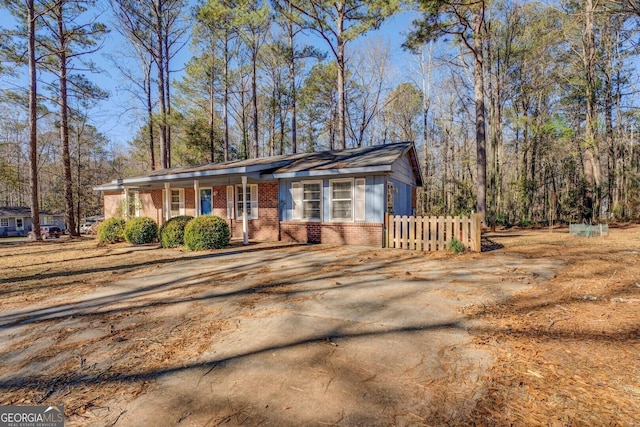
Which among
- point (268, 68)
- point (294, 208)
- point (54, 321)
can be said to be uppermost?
point (268, 68)

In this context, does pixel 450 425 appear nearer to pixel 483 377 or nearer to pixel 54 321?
pixel 483 377

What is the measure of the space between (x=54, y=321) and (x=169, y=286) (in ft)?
5.77

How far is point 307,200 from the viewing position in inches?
452

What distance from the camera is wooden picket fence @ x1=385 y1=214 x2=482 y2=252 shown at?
845cm

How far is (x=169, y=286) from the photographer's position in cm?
561

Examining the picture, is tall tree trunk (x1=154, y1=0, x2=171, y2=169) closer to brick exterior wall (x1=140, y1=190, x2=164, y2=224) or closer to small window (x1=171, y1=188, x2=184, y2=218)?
brick exterior wall (x1=140, y1=190, x2=164, y2=224)

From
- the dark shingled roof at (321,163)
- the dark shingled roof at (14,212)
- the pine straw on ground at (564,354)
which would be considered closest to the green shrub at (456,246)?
the dark shingled roof at (321,163)

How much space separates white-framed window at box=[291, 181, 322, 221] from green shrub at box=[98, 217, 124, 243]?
8002 millimetres

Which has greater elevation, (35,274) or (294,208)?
(294,208)

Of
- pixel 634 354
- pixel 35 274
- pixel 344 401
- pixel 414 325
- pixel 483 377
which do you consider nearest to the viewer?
pixel 344 401

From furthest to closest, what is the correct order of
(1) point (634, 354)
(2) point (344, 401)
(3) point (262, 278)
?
(3) point (262, 278), (1) point (634, 354), (2) point (344, 401)

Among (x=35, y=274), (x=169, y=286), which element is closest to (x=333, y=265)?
(x=169, y=286)

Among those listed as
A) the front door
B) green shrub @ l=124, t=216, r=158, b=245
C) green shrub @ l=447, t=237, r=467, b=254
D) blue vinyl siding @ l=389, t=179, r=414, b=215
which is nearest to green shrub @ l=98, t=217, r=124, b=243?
green shrub @ l=124, t=216, r=158, b=245

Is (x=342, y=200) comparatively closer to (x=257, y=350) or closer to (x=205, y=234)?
(x=205, y=234)
